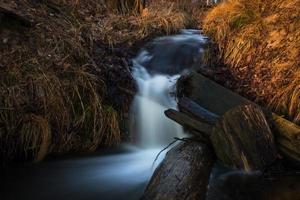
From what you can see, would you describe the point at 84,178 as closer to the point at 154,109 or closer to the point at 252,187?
the point at 154,109

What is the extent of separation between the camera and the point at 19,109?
5445 millimetres

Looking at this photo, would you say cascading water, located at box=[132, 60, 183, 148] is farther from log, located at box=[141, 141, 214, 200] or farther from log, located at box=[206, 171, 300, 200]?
log, located at box=[206, 171, 300, 200]

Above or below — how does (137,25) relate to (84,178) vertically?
above

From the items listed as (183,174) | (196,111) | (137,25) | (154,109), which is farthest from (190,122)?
(137,25)

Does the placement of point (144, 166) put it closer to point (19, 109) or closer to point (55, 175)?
point (55, 175)

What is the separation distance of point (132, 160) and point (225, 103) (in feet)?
5.31

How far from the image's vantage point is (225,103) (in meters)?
6.38

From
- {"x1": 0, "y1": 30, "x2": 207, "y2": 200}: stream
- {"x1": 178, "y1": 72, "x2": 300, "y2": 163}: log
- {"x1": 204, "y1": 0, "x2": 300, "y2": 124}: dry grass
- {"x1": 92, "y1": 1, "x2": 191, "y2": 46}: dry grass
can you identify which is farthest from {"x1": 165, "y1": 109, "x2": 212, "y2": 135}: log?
{"x1": 92, "y1": 1, "x2": 191, "y2": 46}: dry grass

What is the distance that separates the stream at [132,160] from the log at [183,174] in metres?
0.45

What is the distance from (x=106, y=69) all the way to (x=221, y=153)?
2.29m

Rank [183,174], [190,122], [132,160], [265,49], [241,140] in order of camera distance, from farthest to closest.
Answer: [265,49] → [132,160] → [190,122] → [241,140] → [183,174]

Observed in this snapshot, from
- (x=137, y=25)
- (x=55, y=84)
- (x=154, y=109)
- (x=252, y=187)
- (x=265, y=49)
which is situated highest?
(x=137, y=25)

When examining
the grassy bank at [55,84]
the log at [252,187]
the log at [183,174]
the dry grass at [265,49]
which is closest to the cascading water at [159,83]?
the grassy bank at [55,84]

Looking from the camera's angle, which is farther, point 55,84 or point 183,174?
point 55,84
